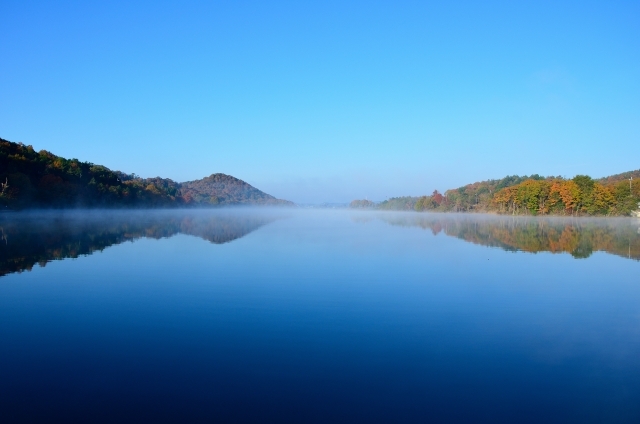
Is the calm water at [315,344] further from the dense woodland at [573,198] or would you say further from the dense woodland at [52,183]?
the dense woodland at [573,198]

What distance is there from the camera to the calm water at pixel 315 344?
12.7 feet

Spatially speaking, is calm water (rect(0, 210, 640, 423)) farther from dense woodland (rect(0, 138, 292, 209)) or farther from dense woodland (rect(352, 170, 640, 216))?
dense woodland (rect(352, 170, 640, 216))

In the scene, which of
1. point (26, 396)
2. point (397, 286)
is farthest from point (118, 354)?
point (397, 286)

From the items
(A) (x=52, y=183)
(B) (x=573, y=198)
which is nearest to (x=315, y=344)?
(A) (x=52, y=183)

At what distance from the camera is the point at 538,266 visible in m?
12.6

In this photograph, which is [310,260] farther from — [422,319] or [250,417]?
[250,417]

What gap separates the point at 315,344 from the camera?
5480 millimetres

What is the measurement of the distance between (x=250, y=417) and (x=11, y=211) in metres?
54.1

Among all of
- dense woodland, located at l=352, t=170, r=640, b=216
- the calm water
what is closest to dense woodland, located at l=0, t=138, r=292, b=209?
the calm water

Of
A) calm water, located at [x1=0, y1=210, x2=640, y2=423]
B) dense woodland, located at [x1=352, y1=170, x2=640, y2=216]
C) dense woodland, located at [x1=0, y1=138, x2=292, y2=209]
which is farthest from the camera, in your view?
dense woodland, located at [x1=352, y1=170, x2=640, y2=216]

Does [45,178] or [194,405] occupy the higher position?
[45,178]

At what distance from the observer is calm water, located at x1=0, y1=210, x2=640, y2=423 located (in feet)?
12.7

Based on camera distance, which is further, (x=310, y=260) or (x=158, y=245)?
(x=158, y=245)

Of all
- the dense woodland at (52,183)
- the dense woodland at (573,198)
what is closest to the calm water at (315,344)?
the dense woodland at (52,183)
